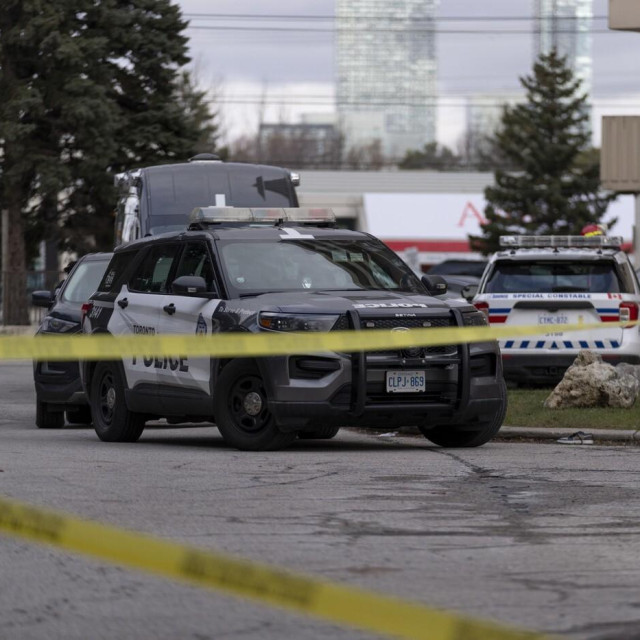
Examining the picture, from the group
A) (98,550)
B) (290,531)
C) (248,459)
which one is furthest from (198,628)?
(248,459)

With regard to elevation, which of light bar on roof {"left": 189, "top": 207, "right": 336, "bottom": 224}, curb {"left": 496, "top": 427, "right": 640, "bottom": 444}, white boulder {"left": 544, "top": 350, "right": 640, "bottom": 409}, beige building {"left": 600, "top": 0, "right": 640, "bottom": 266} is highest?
beige building {"left": 600, "top": 0, "right": 640, "bottom": 266}

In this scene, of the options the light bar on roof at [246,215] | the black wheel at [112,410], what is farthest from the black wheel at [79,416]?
the light bar on roof at [246,215]

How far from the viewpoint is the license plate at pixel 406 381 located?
1132 centimetres

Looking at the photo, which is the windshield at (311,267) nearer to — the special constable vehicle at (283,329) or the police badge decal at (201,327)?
the special constable vehicle at (283,329)

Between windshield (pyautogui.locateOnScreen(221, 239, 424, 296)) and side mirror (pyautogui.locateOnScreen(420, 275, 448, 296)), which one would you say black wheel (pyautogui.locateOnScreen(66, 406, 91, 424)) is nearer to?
windshield (pyautogui.locateOnScreen(221, 239, 424, 296))

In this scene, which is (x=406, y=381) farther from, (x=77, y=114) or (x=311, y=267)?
(x=77, y=114)

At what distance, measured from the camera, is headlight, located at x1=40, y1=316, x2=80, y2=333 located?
1573 cm

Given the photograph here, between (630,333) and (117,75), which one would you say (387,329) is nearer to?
(630,333)

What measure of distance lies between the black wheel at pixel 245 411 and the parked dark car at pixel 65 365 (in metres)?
3.86

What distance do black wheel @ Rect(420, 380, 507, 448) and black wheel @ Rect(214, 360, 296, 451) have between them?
4.68ft

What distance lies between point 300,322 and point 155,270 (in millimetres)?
2264

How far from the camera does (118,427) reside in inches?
515

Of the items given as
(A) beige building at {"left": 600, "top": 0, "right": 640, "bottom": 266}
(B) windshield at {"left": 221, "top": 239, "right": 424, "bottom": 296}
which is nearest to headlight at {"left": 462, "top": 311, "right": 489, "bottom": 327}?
(B) windshield at {"left": 221, "top": 239, "right": 424, "bottom": 296}

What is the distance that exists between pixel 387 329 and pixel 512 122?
5811 cm
